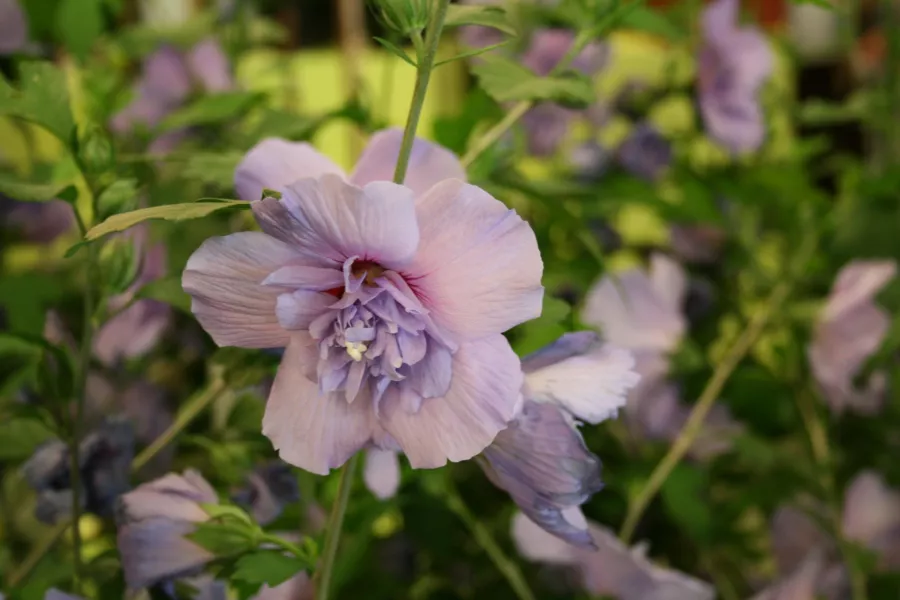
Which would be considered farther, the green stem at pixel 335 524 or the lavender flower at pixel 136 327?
the lavender flower at pixel 136 327

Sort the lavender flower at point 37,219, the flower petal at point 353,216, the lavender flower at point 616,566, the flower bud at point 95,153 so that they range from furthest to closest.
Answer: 1. the lavender flower at point 37,219
2. the lavender flower at point 616,566
3. the flower bud at point 95,153
4. the flower petal at point 353,216

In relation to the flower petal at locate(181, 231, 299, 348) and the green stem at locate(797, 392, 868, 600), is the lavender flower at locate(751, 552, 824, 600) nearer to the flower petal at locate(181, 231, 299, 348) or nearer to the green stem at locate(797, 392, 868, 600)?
the green stem at locate(797, 392, 868, 600)

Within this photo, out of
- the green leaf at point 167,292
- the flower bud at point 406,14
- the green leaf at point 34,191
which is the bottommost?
the green leaf at point 167,292

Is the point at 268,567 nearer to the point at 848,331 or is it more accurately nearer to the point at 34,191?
the point at 34,191

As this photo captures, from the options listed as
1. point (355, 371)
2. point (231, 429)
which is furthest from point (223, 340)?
point (231, 429)

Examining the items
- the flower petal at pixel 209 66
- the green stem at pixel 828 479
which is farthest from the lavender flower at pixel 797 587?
the flower petal at pixel 209 66

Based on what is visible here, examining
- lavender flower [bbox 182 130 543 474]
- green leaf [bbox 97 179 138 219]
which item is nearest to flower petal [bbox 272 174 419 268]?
lavender flower [bbox 182 130 543 474]

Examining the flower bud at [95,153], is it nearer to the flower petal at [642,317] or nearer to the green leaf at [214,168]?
the green leaf at [214,168]
